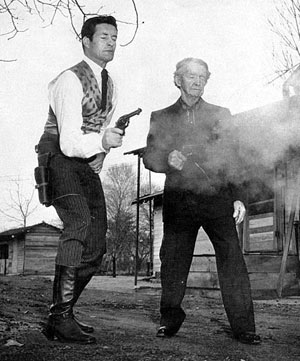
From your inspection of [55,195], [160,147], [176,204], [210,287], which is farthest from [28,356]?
[210,287]

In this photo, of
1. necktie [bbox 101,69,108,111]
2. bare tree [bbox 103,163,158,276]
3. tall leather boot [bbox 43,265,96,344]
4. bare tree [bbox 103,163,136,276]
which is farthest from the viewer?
bare tree [bbox 103,163,136,276]

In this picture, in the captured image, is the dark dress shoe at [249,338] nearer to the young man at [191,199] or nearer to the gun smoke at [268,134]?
the young man at [191,199]

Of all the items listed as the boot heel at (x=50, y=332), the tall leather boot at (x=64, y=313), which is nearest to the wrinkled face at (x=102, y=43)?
the tall leather boot at (x=64, y=313)

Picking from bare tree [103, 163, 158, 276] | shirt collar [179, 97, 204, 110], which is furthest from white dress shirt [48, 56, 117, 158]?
bare tree [103, 163, 158, 276]

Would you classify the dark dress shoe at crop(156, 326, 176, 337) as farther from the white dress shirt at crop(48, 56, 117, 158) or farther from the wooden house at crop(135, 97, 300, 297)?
the wooden house at crop(135, 97, 300, 297)

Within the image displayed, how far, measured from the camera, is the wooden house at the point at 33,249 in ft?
103

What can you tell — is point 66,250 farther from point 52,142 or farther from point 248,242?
point 248,242

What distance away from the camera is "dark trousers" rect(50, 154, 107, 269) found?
109 inches

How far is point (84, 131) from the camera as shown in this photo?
294cm

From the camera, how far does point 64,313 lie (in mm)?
2721

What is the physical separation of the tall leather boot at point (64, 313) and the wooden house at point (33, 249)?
29.7 m

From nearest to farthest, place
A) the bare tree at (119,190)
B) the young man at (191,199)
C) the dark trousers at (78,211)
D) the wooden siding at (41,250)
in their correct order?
the dark trousers at (78,211) < the young man at (191,199) < the wooden siding at (41,250) < the bare tree at (119,190)

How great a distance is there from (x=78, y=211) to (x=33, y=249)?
30.4 meters

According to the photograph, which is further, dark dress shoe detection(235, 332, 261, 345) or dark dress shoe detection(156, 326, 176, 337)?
dark dress shoe detection(156, 326, 176, 337)
